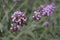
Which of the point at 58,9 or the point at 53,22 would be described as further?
the point at 58,9

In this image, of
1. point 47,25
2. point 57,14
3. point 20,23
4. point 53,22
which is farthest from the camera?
point 57,14

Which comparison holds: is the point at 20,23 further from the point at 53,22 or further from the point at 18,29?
the point at 53,22

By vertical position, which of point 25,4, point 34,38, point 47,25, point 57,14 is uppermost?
point 25,4

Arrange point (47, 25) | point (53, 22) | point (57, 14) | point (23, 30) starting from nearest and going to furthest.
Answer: point (23, 30) → point (47, 25) → point (53, 22) → point (57, 14)

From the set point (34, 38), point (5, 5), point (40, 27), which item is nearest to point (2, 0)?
point (5, 5)

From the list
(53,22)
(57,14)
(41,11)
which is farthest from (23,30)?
(57,14)

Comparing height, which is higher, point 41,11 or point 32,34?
point 41,11

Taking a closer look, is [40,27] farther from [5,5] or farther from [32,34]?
[5,5]
